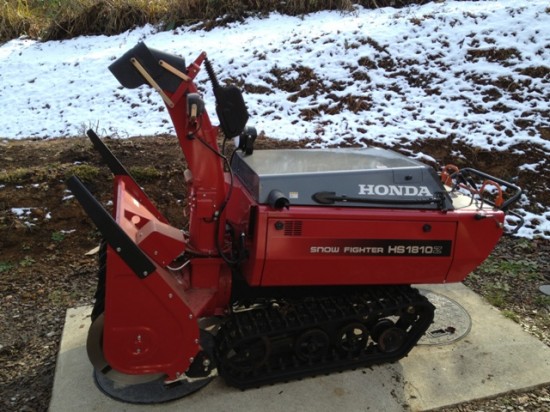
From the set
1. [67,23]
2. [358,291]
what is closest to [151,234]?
[358,291]

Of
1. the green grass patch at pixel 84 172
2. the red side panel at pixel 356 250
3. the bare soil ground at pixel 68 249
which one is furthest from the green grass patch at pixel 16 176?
the red side panel at pixel 356 250

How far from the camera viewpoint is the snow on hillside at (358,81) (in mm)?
7184

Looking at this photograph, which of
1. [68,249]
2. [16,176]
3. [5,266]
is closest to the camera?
[5,266]

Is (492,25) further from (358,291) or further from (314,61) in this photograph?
(358,291)

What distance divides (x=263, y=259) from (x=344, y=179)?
71 centimetres

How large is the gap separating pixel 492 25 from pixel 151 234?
7670mm

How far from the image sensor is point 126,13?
11133 mm

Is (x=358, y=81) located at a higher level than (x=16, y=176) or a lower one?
higher

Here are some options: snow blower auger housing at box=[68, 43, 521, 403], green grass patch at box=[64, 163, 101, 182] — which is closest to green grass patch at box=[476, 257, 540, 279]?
snow blower auger housing at box=[68, 43, 521, 403]

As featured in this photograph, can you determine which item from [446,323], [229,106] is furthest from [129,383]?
[446,323]

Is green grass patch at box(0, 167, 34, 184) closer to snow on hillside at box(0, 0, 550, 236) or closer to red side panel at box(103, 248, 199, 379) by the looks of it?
snow on hillside at box(0, 0, 550, 236)

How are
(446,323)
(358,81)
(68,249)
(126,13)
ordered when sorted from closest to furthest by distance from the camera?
(446,323)
(68,249)
(358,81)
(126,13)

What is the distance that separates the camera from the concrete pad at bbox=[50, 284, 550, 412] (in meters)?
3.07

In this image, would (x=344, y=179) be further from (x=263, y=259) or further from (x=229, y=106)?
(x=229, y=106)
